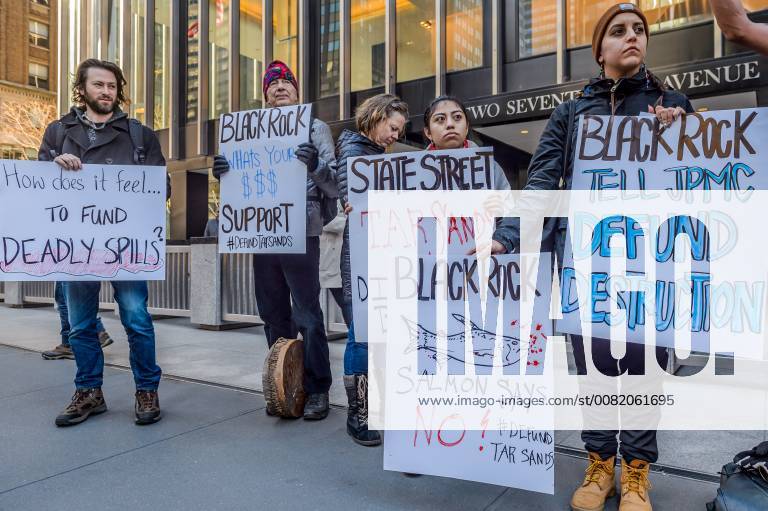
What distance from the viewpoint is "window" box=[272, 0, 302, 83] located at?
45.9 ft

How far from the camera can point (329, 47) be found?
44.0 ft

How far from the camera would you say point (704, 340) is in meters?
2.21

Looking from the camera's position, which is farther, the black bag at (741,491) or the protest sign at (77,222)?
the protest sign at (77,222)

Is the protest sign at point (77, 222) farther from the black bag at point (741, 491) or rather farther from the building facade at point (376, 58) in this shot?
the building facade at point (376, 58)

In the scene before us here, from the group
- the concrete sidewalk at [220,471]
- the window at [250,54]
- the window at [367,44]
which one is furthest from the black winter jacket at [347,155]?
the window at [250,54]

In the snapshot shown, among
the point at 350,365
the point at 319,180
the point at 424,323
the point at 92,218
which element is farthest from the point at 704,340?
the point at 92,218

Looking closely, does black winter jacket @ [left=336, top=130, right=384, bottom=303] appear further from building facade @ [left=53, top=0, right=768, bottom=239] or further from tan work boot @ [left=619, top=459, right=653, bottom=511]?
building facade @ [left=53, top=0, right=768, bottom=239]

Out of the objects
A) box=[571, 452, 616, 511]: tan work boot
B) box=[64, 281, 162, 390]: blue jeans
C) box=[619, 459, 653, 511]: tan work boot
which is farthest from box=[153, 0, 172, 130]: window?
box=[619, 459, 653, 511]: tan work boot

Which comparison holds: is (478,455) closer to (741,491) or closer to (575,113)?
(741,491)

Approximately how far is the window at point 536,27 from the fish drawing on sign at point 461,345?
30.2 ft

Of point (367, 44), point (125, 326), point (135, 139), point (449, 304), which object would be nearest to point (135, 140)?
point (135, 139)

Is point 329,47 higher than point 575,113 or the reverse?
higher

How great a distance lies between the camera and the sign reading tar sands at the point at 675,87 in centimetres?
670

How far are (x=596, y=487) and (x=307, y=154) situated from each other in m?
2.14
